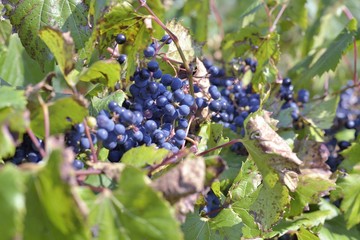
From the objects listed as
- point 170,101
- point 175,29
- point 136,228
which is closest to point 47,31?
point 170,101

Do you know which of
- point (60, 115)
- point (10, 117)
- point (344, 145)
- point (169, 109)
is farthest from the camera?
point (344, 145)

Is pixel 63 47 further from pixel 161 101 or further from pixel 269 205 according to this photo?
pixel 269 205

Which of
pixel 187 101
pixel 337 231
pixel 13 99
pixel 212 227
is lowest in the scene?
pixel 337 231

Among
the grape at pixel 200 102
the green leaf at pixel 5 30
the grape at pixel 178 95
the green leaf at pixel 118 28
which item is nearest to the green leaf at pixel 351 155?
the grape at pixel 200 102

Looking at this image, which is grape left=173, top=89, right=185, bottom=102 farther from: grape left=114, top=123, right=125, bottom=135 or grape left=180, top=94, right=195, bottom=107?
grape left=114, top=123, right=125, bottom=135

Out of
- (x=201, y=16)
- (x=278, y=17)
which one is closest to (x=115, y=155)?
(x=278, y=17)

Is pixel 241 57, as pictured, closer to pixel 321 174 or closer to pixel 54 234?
pixel 321 174

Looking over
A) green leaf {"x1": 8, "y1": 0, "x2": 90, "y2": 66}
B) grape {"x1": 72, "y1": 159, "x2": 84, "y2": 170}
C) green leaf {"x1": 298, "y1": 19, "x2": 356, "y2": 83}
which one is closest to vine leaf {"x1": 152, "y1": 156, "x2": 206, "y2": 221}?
grape {"x1": 72, "y1": 159, "x2": 84, "y2": 170}
